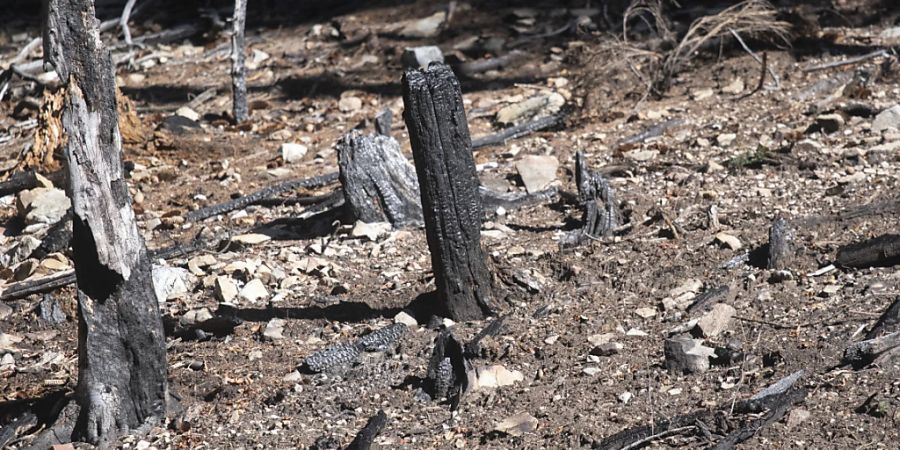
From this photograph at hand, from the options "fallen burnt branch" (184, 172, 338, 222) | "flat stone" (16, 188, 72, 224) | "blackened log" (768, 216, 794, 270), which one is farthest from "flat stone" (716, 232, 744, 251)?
"flat stone" (16, 188, 72, 224)

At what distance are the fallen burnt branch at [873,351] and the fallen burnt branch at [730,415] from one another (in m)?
0.32

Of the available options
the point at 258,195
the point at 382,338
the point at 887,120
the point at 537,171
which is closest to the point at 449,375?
the point at 382,338

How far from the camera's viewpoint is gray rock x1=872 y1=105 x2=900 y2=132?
786cm

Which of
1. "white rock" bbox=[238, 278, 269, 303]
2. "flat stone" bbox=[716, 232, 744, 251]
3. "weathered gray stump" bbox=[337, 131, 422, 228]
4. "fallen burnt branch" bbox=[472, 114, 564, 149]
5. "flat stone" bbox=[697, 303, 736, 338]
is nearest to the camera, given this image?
"flat stone" bbox=[697, 303, 736, 338]

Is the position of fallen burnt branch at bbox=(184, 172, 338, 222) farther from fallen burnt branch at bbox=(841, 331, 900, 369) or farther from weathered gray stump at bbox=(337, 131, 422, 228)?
fallen burnt branch at bbox=(841, 331, 900, 369)

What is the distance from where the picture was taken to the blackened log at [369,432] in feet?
15.0

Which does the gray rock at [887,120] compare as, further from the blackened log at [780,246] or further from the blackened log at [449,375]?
the blackened log at [449,375]

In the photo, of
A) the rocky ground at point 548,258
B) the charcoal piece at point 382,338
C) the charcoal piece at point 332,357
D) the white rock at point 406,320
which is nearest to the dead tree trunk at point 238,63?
the rocky ground at point 548,258

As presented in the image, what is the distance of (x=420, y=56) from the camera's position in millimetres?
10742

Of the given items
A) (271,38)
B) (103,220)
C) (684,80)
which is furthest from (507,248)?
(271,38)

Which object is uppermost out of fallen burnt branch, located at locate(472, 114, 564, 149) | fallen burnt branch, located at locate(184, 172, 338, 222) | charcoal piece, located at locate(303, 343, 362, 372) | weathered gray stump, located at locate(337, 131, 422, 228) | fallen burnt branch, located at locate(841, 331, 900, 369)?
weathered gray stump, located at locate(337, 131, 422, 228)

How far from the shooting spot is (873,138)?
7.70 m

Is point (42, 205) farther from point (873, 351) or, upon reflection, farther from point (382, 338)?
point (873, 351)

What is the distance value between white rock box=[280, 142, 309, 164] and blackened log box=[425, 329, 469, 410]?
4.30m
